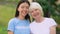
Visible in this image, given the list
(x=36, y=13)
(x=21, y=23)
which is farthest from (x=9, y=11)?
(x=36, y=13)

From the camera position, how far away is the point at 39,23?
1.91 meters

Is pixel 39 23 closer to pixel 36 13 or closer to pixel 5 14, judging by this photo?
pixel 36 13

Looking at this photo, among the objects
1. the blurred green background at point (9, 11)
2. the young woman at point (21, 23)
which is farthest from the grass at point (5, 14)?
the young woman at point (21, 23)

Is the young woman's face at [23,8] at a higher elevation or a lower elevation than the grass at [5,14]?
higher

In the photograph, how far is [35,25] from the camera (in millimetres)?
1925

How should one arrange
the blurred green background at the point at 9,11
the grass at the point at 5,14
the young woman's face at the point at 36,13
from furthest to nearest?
the grass at the point at 5,14
the blurred green background at the point at 9,11
the young woman's face at the point at 36,13

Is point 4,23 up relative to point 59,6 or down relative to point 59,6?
down

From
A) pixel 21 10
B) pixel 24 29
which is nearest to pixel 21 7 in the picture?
pixel 21 10

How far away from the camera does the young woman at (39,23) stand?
185cm

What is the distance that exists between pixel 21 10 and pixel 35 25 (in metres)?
0.19

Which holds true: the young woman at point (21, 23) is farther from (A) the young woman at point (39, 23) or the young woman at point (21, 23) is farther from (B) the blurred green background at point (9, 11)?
(B) the blurred green background at point (9, 11)

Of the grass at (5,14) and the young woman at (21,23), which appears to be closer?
the young woman at (21,23)

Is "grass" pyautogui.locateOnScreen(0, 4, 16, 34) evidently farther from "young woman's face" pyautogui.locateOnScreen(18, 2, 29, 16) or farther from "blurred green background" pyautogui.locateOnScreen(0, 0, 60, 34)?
"young woman's face" pyautogui.locateOnScreen(18, 2, 29, 16)

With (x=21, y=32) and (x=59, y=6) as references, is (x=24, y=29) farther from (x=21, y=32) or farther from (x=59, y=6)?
(x=59, y=6)
